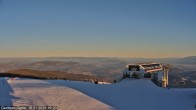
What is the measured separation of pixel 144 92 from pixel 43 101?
37.9 feet

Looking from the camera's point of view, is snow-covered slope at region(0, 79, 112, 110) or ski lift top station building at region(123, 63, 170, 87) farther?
ski lift top station building at region(123, 63, 170, 87)

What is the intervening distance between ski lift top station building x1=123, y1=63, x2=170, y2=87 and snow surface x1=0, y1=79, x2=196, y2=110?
10.3m

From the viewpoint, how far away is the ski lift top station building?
49281 mm

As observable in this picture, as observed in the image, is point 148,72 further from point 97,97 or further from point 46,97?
point 46,97

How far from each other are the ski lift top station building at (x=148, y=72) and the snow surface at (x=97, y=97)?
1027cm

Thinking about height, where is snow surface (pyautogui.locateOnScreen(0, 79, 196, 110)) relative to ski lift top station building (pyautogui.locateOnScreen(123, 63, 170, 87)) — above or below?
below

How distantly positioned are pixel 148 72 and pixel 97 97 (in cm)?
1863

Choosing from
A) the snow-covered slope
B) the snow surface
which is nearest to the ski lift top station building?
the snow surface

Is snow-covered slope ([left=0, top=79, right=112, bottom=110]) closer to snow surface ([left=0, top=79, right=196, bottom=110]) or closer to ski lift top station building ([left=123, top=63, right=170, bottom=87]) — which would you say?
snow surface ([left=0, top=79, right=196, bottom=110])

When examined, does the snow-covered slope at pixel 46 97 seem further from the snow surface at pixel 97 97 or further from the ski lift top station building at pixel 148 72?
the ski lift top station building at pixel 148 72

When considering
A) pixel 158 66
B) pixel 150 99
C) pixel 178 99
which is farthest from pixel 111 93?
pixel 158 66

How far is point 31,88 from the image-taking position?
111 feet

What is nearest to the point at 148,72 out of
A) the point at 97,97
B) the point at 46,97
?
the point at 97,97

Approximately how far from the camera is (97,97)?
32.0 metres
